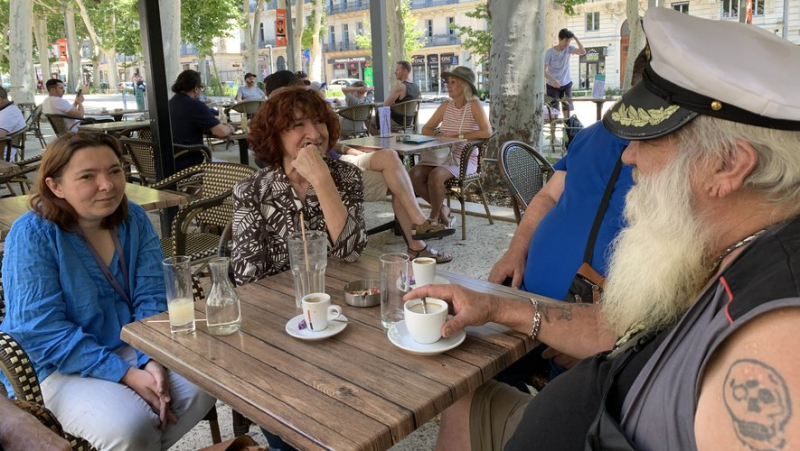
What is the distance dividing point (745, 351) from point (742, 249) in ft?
0.83

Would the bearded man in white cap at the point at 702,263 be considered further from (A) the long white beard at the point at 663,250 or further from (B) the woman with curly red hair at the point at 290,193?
(B) the woman with curly red hair at the point at 290,193

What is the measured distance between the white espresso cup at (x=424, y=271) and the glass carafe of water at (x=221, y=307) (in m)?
0.51

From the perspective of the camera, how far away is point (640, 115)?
1.11 m

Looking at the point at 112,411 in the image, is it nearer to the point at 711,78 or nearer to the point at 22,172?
the point at 711,78

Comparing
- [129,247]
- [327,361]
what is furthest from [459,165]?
[327,361]

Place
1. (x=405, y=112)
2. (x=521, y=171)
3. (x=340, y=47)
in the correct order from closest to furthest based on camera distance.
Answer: (x=521, y=171) < (x=405, y=112) < (x=340, y=47)

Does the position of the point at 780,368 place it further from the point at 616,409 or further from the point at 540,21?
the point at 540,21

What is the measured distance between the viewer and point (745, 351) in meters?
0.81

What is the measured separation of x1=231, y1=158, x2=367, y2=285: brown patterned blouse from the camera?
220 centimetres

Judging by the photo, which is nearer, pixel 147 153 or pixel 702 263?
pixel 702 263

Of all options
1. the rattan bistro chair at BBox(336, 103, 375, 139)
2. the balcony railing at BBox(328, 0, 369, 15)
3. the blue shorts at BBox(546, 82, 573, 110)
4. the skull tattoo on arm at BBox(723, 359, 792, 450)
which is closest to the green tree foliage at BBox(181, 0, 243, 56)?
the rattan bistro chair at BBox(336, 103, 375, 139)

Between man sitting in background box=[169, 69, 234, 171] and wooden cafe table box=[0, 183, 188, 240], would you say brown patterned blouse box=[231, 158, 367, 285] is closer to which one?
wooden cafe table box=[0, 183, 188, 240]

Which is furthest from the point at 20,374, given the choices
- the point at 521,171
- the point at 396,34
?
the point at 396,34

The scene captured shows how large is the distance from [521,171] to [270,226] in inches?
71.7
